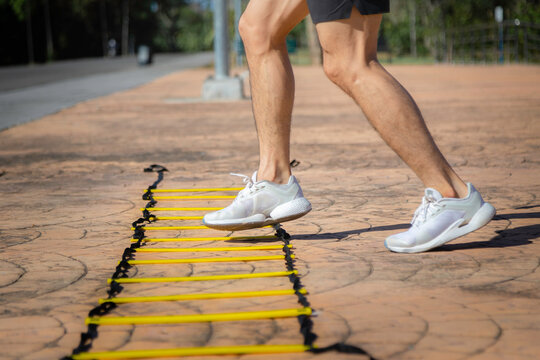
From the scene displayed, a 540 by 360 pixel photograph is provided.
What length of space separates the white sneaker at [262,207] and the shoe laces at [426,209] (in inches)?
19.6

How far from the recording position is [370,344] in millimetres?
2002

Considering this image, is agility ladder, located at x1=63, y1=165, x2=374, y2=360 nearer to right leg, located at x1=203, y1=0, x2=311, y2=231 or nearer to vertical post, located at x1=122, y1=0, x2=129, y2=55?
right leg, located at x1=203, y1=0, x2=311, y2=231

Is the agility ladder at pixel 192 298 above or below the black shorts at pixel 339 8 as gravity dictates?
below

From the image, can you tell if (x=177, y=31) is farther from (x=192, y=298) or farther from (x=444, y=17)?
(x=192, y=298)

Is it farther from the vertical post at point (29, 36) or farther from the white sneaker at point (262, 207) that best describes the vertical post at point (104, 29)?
the white sneaker at point (262, 207)

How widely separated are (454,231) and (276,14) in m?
1.10

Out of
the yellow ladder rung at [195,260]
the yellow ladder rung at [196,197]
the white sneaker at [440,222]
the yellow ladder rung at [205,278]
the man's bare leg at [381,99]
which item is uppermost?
the man's bare leg at [381,99]

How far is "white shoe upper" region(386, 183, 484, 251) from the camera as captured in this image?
9.55 feet

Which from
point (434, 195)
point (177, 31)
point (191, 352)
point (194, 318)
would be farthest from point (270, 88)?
point (177, 31)

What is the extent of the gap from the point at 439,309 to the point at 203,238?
4.03 ft

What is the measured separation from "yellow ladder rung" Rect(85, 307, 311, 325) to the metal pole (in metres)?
10.5

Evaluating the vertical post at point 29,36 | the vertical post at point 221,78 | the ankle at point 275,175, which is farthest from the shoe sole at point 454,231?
the vertical post at point 29,36

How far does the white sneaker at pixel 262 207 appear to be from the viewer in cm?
320

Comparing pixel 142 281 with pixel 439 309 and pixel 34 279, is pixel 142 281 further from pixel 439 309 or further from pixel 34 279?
pixel 439 309
